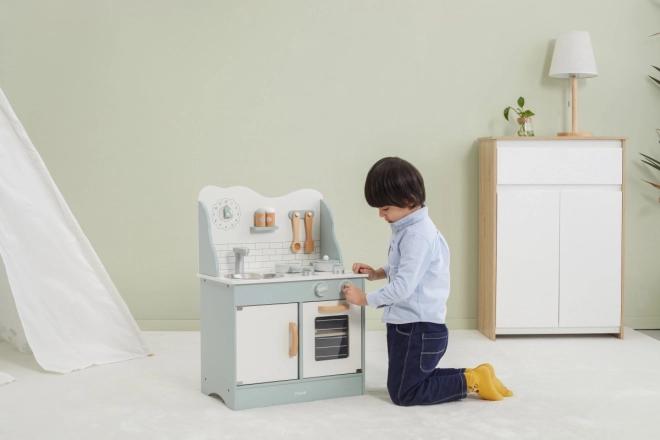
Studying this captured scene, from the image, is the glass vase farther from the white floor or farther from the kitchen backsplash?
the kitchen backsplash

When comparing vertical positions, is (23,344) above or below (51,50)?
below

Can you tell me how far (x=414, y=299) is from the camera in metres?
2.66

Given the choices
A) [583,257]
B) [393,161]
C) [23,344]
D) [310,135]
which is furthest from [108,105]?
[583,257]

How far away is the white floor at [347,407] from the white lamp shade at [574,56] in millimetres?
1499

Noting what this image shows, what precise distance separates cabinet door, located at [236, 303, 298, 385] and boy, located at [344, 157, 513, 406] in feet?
0.82

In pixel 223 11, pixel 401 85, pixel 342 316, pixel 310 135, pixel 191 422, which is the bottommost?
pixel 191 422

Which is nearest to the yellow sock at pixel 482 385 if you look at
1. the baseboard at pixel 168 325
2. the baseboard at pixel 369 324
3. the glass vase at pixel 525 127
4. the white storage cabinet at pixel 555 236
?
the white storage cabinet at pixel 555 236

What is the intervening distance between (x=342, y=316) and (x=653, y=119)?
8.23 feet

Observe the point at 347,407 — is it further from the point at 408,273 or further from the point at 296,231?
the point at 296,231

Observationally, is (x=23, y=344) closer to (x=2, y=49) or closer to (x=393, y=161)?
(x=2, y=49)

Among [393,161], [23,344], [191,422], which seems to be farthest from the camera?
[23,344]

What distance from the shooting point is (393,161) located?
264cm

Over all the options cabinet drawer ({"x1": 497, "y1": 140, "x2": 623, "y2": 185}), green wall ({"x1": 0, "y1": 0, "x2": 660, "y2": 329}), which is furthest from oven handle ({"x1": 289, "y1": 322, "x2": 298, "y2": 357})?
cabinet drawer ({"x1": 497, "y1": 140, "x2": 623, "y2": 185})

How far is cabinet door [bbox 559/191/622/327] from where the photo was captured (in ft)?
12.8
